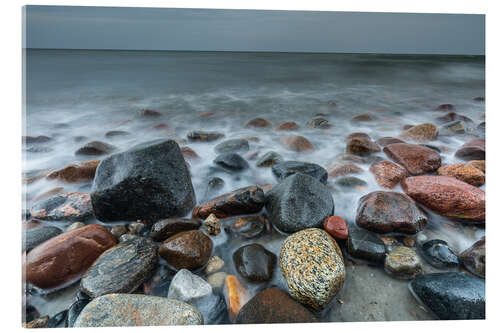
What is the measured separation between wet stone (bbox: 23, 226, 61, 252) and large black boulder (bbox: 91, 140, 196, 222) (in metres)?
0.26

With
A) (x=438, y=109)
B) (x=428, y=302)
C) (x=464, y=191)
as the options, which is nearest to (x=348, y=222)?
(x=428, y=302)

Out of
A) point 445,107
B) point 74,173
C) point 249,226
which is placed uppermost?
point 445,107

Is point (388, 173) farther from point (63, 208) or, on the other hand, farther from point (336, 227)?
point (63, 208)

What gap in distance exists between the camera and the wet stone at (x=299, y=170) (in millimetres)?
2193

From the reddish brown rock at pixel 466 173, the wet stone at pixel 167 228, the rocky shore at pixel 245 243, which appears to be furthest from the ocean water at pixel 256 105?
the reddish brown rock at pixel 466 173

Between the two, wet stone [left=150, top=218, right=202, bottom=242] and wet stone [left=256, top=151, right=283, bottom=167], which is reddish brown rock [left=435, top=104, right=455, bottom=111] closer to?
wet stone [left=256, top=151, right=283, bottom=167]

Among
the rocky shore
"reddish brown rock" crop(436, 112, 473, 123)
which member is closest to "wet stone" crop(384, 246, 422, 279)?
the rocky shore

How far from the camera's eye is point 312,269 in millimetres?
1195

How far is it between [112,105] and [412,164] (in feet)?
14.3

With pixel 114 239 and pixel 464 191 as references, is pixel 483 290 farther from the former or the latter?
pixel 114 239

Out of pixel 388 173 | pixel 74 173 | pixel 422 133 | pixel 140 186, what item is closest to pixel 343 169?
pixel 388 173

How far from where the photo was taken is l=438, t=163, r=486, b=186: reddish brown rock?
203 centimetres

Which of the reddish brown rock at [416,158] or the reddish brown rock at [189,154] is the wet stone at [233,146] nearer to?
the reddish brown rock at [189,154]

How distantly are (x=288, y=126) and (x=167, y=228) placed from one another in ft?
8.29
